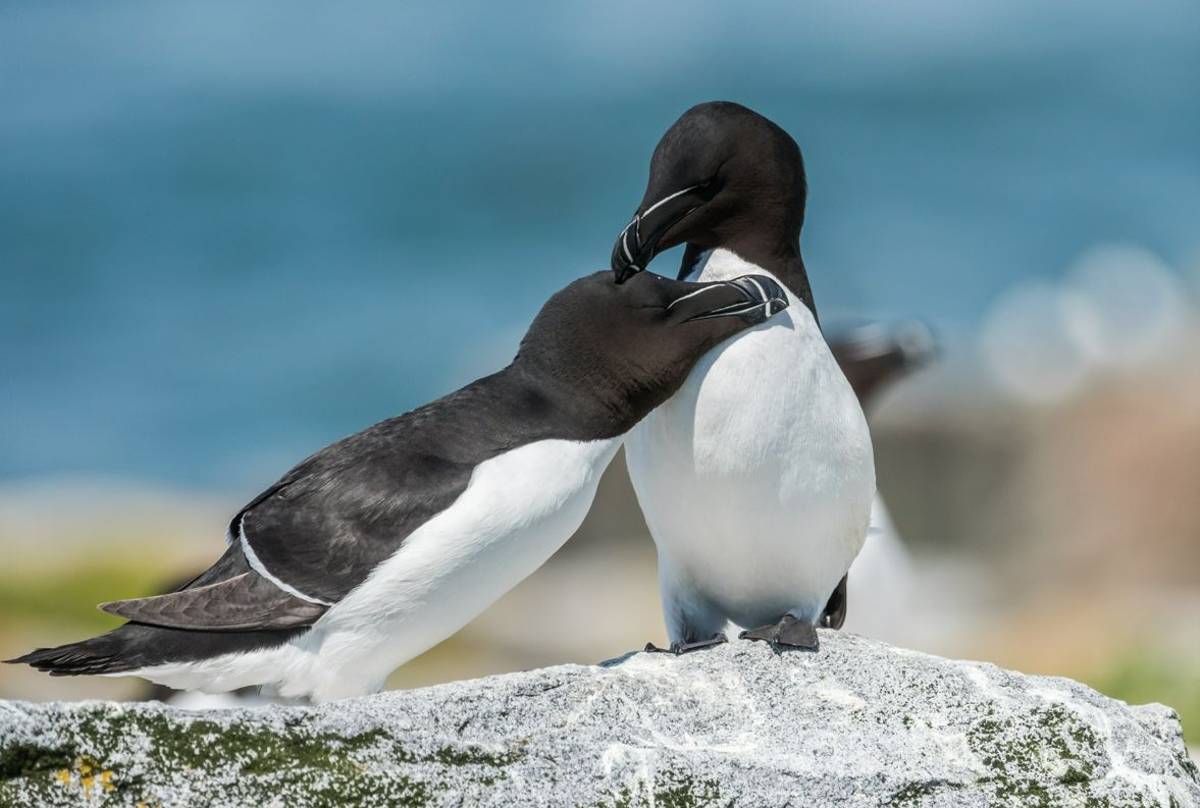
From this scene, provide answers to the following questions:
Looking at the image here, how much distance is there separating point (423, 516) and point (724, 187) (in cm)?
158

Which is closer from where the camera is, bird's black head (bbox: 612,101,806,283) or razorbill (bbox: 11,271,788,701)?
razorbill (bbox: 11,271,788,701)

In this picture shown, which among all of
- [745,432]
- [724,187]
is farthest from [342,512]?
[724,187]

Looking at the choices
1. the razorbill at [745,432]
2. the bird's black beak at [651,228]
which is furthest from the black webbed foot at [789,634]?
the bird's black beak at [651,228]

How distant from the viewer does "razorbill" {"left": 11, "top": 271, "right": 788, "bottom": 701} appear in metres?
4.82

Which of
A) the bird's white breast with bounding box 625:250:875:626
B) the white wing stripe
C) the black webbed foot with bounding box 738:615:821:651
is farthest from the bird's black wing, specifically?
the black webbed foot with bounding box 738:615:821:651

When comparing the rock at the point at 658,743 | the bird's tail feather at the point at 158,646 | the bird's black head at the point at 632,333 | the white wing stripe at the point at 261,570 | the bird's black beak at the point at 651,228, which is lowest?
the rock at the point at 658,743

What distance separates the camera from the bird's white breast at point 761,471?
5.20 meters

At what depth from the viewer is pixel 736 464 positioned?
517cm

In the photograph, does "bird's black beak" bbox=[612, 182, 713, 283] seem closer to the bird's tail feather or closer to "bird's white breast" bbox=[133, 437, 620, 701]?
"bird's white breast" bbox=[133, 437, 620, 701]

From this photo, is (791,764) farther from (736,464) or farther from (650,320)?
(650,320)

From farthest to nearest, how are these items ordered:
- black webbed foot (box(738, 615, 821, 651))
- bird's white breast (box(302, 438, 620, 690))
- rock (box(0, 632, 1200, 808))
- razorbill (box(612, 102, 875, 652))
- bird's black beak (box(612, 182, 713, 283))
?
bird's black beak (box(612, 182, 713, 283))
razorbill (box(612, 102, 875, 652))
black webbed foot (box(738, 615, 821, 651))
bird's white breast (box(302, 438, 620, 690))
rock (box(0, 632, 1200, 808))

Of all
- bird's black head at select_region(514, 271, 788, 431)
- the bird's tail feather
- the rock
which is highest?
bird's black head at select_region(514, 271, 788, 431)

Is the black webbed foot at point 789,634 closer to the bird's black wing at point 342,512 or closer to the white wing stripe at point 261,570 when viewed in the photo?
the bird's black wing at point 342,512

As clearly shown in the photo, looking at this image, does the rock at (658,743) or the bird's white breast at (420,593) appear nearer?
the rock at (658,743)
